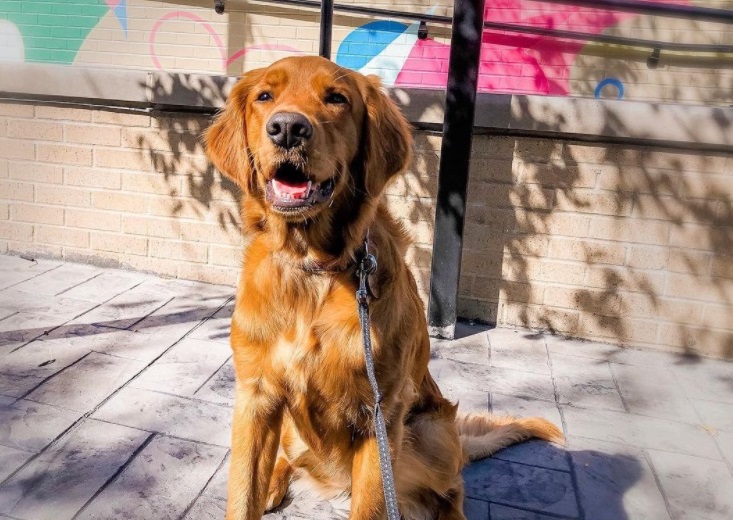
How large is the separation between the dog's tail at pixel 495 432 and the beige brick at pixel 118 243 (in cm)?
333

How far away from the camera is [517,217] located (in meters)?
4.42

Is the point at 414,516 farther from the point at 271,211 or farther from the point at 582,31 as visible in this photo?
the point at 582,31

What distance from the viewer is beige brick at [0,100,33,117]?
201 inches

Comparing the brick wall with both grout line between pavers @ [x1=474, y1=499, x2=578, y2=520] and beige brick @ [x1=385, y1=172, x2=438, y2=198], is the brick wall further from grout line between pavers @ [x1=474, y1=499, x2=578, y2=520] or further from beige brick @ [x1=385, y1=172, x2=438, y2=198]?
grout line between pavers @ [x1=474, y1=499, x2=578, y2=520]

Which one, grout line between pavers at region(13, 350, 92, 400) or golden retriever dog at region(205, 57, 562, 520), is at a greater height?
golden retriever dog at region(205, 57, 562, 520)

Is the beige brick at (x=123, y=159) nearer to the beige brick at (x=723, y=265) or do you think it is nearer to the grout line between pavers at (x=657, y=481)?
the grout line between pavers at (x=657, y=481)

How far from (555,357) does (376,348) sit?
2.49 meters

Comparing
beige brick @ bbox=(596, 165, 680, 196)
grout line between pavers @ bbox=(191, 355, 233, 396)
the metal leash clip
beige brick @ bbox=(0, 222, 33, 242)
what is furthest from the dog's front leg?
beige brick @ bbox=(0, 222, 33, 242)

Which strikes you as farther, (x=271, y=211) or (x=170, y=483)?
(x=170, y=483)

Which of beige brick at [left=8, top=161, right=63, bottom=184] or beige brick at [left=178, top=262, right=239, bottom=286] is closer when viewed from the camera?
beige brick at [left=178, top=262, right=239, bottom=286]

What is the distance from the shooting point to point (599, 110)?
13.7ft

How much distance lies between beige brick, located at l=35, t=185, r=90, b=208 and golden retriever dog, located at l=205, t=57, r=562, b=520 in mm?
3318

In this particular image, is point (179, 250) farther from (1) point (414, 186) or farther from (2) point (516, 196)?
(2) point (516, 196)

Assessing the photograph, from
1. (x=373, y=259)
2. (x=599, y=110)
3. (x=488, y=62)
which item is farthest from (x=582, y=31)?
(x=373, y=259)
